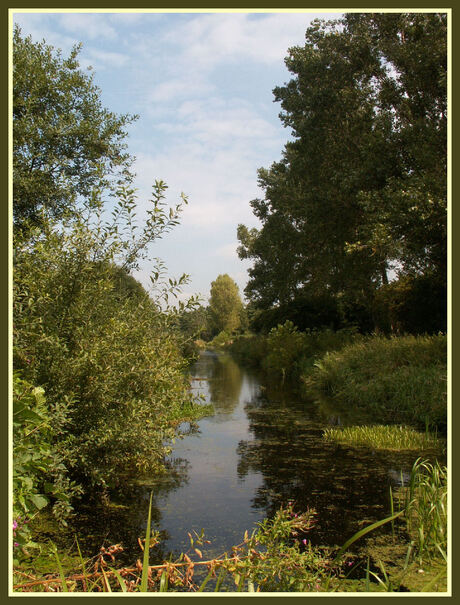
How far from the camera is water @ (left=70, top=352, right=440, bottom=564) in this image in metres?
6.26

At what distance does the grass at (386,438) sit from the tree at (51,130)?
26.1ft

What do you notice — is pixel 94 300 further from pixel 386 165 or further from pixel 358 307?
pixel 358 307

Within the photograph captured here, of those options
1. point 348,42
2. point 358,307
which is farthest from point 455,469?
point 358,307

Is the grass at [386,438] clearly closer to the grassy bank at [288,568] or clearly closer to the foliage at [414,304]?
the grassy bank at [288,568]

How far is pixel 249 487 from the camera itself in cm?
816

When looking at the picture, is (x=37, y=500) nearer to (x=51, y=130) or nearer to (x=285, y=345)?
(x=51, y=130)

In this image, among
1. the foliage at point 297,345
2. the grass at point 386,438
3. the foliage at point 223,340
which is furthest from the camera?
the foliage at point 223,340

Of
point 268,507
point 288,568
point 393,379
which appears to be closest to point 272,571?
point 288,568

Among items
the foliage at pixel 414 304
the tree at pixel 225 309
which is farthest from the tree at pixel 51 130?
the tree at pixel 225 309

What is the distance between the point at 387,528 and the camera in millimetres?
6316

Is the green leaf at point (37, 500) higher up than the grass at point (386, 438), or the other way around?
the green leaf at point (37, 500)

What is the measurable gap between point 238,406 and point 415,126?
34.7ft

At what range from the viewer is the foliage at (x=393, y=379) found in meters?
13.0

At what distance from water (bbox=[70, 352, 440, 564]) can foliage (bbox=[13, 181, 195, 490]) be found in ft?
2.59
